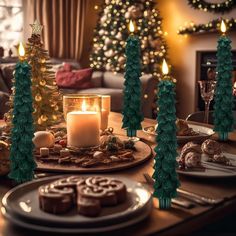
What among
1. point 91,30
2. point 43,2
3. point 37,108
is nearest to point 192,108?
point 91,30

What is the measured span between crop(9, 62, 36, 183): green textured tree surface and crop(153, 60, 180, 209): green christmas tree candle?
1.08ft

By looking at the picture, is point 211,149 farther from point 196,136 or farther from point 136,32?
point 136,32

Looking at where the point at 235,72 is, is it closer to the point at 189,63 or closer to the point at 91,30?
the point at 189,63

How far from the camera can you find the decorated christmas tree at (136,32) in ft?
18.6

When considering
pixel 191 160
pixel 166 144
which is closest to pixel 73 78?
pixel 191 160

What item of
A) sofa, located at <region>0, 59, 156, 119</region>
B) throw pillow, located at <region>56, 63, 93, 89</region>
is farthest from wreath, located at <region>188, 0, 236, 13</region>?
throw pillow, located at <region>56, 63, 93, 89</region>

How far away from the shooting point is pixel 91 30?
6547mm

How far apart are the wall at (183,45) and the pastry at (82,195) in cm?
489

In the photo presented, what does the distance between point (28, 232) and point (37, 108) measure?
1.05 meters

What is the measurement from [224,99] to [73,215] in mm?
954

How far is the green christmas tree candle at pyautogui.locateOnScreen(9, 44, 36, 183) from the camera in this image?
1.01m

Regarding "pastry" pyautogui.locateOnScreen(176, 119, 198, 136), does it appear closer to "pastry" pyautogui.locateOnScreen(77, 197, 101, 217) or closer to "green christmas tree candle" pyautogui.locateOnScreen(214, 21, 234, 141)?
"green christmas tree candle" pyautogui.locateOnScreen(214, 21, 234, 141)

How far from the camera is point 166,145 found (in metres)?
0.92

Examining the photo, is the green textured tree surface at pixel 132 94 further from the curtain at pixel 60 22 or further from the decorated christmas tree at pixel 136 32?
the curtain at pixel 60 22
